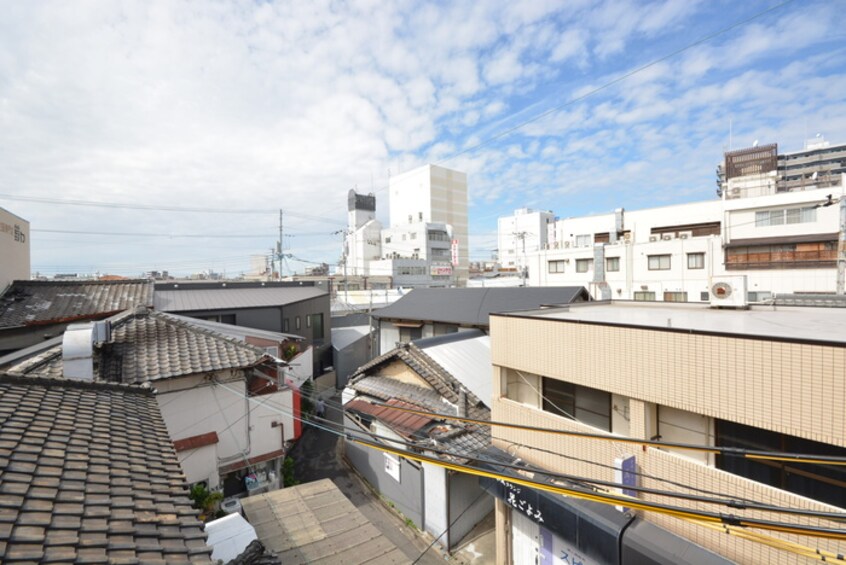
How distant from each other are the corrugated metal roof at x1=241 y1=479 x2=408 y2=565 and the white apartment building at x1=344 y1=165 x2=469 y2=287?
172 ft

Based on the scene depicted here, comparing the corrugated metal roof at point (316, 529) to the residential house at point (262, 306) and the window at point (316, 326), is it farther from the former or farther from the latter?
the window at point (316, 326)

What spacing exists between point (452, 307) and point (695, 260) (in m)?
26.6

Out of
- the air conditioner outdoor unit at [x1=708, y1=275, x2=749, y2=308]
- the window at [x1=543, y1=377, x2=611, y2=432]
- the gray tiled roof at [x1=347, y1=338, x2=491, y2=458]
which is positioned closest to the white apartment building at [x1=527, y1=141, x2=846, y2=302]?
the air conditioner outdoor unit at [x1=708, y1=275, x2=749, y2=308]

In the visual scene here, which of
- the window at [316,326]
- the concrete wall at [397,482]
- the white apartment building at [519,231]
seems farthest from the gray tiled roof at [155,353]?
the white apartment building at [519,231]

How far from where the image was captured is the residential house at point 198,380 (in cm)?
924

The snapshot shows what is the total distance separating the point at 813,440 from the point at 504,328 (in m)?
6.74

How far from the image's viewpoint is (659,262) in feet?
119

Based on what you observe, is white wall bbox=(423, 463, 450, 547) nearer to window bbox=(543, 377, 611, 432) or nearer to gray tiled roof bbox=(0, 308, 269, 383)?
window bbox=(543, 377, 611, 432)

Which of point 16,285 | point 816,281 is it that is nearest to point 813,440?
point 16,285

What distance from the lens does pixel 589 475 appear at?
928cm

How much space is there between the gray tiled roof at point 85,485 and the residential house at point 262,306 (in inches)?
662

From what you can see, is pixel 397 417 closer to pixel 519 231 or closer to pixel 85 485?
pixel 85 485

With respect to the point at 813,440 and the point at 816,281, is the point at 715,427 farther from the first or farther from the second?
the point at 816,281

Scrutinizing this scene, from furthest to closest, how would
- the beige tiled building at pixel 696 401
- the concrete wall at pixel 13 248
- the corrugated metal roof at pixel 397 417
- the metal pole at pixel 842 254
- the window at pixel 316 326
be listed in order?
the window at pixel 316 326 < the metal pole at pixel 842 254 < the concrete wall at pixel 13 248 < the corrugated metal roof at pixel 397 417 < the beige tiled building at pixel 696 401
